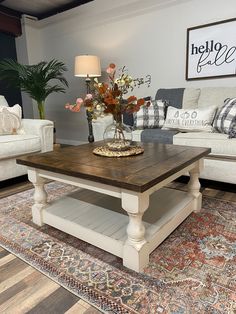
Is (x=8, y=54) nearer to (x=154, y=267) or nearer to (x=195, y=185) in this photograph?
(x=195, y=185)

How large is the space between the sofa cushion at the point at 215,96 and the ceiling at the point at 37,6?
239 centimetres

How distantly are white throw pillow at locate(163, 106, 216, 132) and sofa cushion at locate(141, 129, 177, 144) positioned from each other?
0.11 meters

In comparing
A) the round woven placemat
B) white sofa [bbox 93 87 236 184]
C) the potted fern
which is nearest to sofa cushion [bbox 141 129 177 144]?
white sofa [bbox 93 87 236 184]

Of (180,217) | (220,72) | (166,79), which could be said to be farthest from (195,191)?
(166,79)

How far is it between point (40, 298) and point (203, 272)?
74cm

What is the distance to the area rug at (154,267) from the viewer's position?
38.8 inches

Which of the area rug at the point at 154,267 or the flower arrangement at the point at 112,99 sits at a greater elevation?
the flower arrangement at the point at 112,99

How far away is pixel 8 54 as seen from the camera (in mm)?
4203

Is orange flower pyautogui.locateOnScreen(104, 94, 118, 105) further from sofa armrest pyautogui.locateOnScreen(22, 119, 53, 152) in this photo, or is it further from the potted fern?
the potted fern

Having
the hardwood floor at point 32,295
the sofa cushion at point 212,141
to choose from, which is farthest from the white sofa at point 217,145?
the hardwood floor at point 32,295

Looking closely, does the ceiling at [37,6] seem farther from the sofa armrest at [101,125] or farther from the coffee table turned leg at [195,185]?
the coffee table turned leg at [195,185]

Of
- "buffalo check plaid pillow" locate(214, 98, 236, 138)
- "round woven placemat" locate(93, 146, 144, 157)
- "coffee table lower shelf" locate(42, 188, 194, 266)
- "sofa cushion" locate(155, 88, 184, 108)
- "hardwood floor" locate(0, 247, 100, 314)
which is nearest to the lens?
"hardwood floor" locate(0, 247, 100, 314)

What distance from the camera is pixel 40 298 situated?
103 cm

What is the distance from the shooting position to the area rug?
0.99 meters
